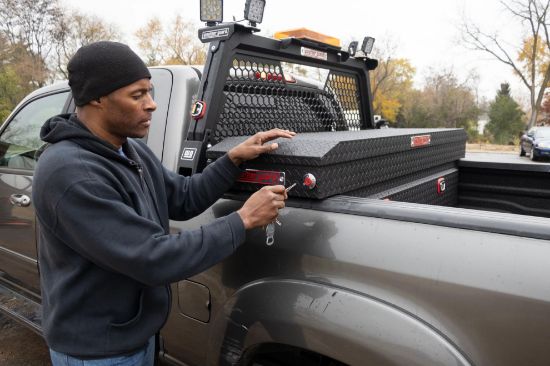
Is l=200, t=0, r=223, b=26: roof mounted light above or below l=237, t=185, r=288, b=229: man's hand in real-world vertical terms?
above

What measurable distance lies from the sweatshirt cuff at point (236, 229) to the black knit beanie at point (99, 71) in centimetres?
53

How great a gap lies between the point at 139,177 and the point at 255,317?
2.11ft

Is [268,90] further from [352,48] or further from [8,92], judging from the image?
[8,92]

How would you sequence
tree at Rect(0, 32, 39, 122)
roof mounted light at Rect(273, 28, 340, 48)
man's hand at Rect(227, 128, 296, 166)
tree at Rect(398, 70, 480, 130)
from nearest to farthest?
man's hand at Rect(227, 128, 296, 166) → roof mounted light at Rect(273, 28, 340, 48) → tree at Rect(0, 32, 39, 122) → tree at Rect(398, 70, 480, 130)

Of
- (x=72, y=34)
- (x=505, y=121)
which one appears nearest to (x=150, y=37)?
(x=72, y=34)

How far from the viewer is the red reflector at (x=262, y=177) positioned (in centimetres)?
164

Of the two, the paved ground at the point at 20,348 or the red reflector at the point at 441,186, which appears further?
the paved ground at the point at 20,348

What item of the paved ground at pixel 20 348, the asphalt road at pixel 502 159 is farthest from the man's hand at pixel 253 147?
the paved ground at pixel 20 348

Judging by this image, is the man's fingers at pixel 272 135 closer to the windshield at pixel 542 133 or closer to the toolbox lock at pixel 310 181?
the toolbox lock at pixel 310 181

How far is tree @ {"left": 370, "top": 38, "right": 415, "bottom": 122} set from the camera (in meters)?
38.5

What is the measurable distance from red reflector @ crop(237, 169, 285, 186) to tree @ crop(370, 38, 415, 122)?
37581mm

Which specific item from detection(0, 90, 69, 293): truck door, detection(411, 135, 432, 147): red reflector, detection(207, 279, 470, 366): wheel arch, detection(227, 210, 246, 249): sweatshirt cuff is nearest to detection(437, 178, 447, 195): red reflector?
detection(411, 135, 432, 147): red reflector

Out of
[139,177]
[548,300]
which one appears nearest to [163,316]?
[139,177]

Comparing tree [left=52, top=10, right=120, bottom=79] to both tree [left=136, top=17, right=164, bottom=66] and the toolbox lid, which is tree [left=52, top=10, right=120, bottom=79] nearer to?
tree [left=136, top=17, right=164, bottom=66]
